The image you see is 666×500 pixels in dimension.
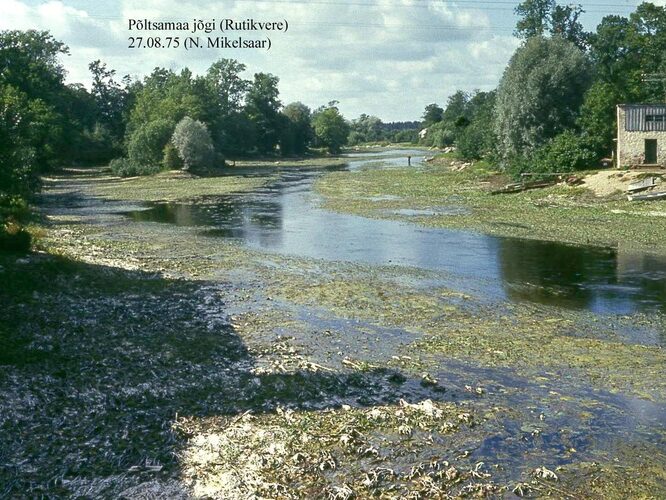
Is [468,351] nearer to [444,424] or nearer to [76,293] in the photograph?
[444,424]

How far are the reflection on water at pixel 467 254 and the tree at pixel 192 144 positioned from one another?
34.7 m

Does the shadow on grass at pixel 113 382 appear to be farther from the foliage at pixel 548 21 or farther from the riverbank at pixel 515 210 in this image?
the foliage at pixel 548 21

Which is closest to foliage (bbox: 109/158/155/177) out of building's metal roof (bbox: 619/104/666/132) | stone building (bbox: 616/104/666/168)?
stone building (bbox: 616/104/666/168)

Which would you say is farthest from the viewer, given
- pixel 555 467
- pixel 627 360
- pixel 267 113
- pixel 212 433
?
pixel 267 113

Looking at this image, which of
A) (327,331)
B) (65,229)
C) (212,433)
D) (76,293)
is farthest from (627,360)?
(65,229)

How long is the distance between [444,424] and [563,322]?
725 cm

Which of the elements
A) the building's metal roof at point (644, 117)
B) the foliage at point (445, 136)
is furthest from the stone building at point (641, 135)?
the foliage at point (445, 136)

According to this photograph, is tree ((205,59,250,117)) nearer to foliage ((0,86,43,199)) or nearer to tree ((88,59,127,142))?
tree ((88,59,127,142))

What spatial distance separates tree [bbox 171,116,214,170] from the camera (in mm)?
76875

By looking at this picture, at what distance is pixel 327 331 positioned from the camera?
16281mm

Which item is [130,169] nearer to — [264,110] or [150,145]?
[150,145]

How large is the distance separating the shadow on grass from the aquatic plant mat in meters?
0.04

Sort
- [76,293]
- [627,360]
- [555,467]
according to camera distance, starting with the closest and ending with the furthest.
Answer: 1. [555,467]
2. [627,360]
3. [76,293]

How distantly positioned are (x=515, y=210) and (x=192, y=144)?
151 ft
